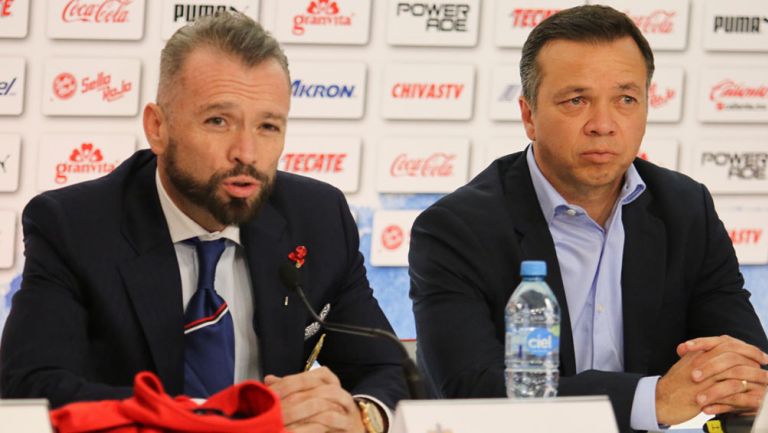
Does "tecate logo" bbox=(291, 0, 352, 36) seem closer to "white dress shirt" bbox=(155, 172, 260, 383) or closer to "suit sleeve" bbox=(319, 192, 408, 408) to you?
"suit sleeve" bbox=(319, 192, 408, 408)

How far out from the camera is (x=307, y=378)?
2.09 meters

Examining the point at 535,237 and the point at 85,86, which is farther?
the point at 85,86

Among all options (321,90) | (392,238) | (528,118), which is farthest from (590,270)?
(321,90)

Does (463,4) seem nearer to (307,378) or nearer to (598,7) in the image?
(598,7)

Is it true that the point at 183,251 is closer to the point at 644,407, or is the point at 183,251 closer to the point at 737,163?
the point at 644,407

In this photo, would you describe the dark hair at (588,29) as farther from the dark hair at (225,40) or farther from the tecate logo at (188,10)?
the tecate logo at (188,10)

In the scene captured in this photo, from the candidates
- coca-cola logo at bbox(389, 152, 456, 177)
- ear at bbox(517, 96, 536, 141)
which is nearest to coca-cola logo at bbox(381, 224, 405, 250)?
coca-cola logo at bbox(389, 152, 456, 177)

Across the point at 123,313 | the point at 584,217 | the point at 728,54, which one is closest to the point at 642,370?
the point at 584,217

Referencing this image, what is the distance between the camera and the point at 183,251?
2.49m

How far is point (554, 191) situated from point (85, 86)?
3351mm

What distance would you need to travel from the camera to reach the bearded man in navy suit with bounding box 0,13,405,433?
2.34 meters

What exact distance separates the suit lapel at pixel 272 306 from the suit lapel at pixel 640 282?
782mm

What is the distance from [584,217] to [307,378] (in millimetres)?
983

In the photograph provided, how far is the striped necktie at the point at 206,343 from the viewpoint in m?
2.40
